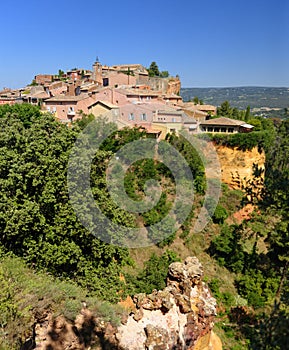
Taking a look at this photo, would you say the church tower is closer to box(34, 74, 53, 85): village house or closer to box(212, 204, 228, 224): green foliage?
box(34, 74, 53, 85): village house

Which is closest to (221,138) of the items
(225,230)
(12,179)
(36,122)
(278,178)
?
(225,230)

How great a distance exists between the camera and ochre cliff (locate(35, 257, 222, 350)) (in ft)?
25.3

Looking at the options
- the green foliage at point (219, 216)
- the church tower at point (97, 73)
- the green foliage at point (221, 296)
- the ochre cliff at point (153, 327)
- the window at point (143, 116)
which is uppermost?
the church tower at point (97, 73)

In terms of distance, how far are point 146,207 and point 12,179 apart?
10721 mm

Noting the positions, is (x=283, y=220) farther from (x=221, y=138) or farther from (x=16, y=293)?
(x=16, y=293)

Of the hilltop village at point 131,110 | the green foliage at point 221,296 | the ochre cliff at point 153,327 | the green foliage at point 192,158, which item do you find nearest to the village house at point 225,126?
the hilltop village at point 131,110

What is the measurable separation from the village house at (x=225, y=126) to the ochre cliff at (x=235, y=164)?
6.78 feet

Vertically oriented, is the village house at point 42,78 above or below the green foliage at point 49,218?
above

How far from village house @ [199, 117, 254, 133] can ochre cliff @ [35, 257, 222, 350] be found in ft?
56.0

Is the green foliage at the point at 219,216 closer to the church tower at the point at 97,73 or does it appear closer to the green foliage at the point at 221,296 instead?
the green foliage at the point at 221,296

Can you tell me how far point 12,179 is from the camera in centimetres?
1034

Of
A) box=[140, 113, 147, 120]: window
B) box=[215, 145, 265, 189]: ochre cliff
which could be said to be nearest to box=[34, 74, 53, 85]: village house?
box=[140, 113, 147, 120]: window

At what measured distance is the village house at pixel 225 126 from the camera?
964 inches

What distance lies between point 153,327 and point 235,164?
1805 cm
